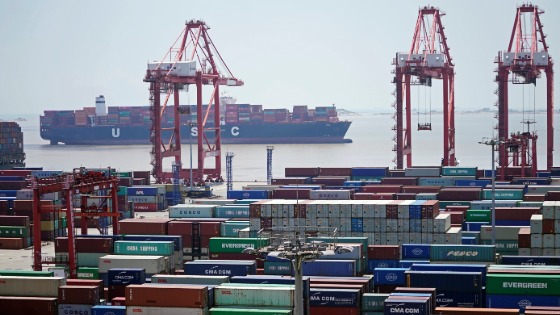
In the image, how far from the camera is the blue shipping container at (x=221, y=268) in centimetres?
3453

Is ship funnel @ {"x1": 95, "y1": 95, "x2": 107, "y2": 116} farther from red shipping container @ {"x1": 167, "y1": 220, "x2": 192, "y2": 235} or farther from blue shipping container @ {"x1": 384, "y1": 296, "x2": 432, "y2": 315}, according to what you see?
blue shipping container @ {"x1": 384, "y1": 296, "x2": 432, "y2": 315}

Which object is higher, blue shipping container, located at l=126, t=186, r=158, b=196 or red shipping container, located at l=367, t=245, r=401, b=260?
blue shipping container, located at l=126, t=186, r=158, b=196

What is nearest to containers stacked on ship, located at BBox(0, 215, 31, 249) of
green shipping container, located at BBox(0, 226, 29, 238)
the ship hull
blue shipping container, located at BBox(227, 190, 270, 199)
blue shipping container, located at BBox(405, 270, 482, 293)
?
green shipping container, located at BBox(0, 226, 29, 238)

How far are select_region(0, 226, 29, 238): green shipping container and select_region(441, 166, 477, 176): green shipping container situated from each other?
27857 mm

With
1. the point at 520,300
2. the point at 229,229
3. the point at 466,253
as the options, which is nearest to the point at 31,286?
the point at 229,229

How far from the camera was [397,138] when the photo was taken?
83.4 meters

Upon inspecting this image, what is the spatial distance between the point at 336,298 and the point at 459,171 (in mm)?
39762

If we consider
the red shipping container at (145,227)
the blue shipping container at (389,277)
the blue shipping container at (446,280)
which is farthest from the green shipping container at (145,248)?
the blue shipping container at (446,280)

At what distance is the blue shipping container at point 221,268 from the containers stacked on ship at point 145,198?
38.6 metres

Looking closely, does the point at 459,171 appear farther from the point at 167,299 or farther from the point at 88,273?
the point at 167,299

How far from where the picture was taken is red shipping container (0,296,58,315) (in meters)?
32.8

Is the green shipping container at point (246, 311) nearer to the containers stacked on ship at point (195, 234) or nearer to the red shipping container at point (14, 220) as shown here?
the containers stacked on ship at point (195, 234)

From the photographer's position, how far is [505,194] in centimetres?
5641

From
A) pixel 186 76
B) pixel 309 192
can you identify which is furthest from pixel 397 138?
pixel 309 192
